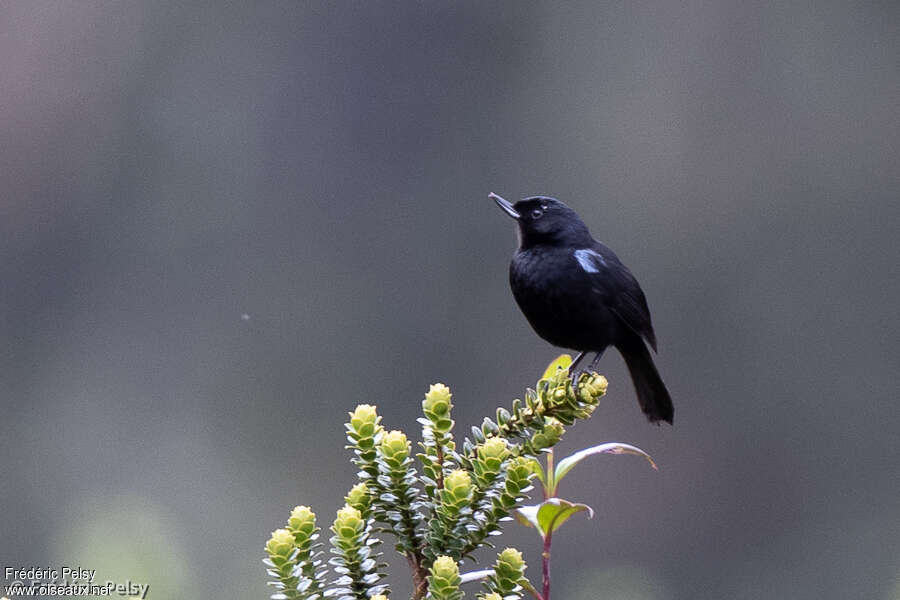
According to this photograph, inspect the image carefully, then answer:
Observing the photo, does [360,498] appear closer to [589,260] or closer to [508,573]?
[508,573]

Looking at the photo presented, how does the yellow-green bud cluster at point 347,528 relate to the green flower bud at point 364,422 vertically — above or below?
below

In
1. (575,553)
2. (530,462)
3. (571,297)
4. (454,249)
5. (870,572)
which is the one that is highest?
(530,462)

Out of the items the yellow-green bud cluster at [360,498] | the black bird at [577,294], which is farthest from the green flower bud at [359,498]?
the black bird at [577,294]

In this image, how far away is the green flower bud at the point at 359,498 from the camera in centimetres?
144

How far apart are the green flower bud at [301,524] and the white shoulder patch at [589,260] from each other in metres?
1.98

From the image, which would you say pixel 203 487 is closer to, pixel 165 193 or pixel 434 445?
pixel 165 193

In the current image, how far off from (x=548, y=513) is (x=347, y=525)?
0.93 ft

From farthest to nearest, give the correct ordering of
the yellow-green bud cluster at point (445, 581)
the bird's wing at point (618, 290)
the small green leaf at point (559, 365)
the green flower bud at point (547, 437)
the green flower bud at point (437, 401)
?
the bird's wing at point (618, 290) < the small green leaf at point (559, 365) < the green flower bud at point (547, 437) < the green flower bud at point (437, 401) < the yellow-green bud cluster at point (445, 581)

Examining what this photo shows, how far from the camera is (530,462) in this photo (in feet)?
4.71

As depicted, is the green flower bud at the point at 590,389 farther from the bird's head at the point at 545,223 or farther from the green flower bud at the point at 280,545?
the bird's head at the point at 545,223

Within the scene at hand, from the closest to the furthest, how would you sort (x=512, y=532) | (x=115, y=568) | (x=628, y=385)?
(x=115, y=568)
(x=512, y=532)
(x=628, y=385)

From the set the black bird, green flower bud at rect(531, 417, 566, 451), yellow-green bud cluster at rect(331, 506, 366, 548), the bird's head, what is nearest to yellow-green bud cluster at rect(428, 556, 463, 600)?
yellow-green bud cluster at rect(331, 506, 366, 548)

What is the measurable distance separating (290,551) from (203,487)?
23.0ft

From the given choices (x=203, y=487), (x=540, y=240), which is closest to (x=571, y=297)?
(x=540, y=240)
